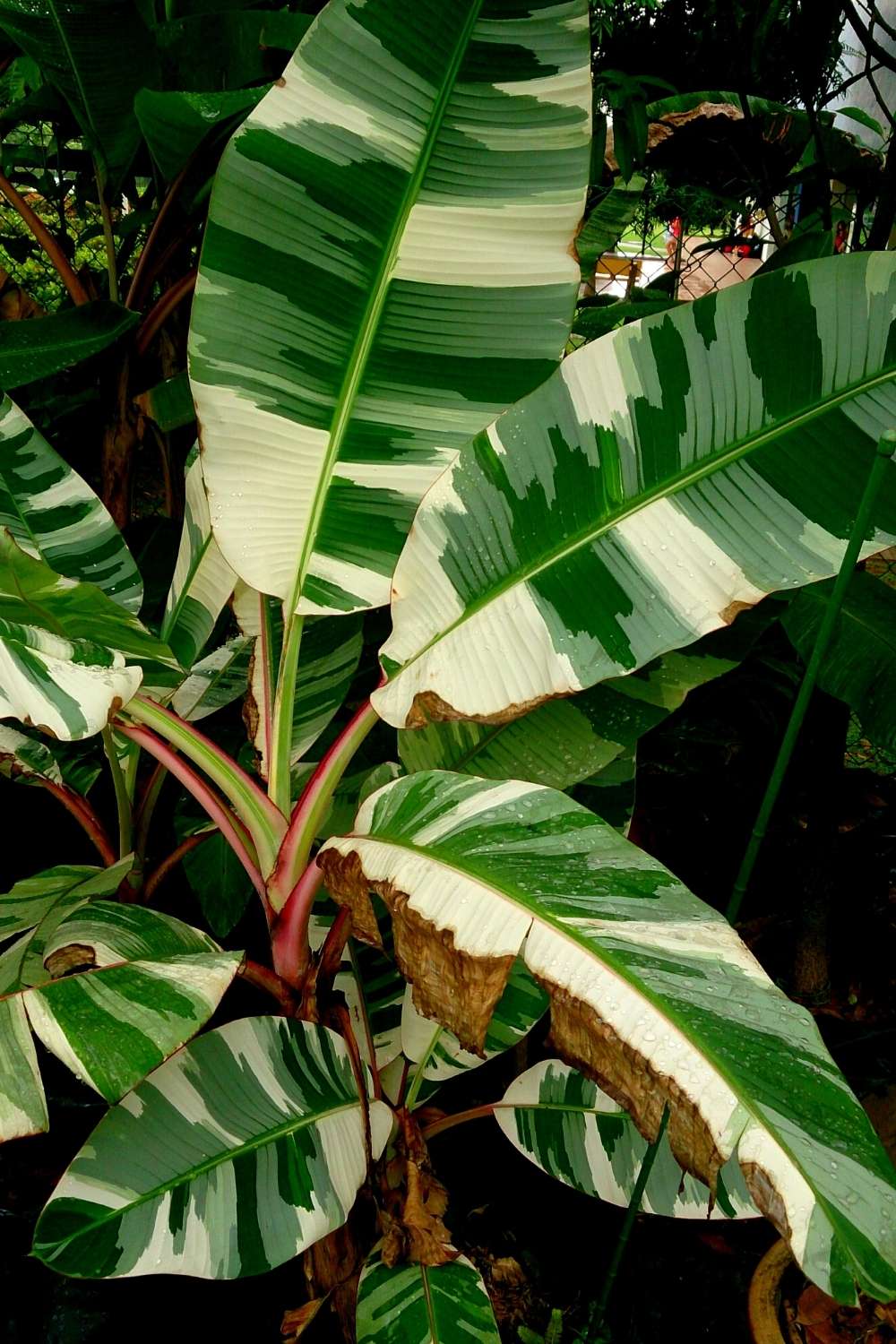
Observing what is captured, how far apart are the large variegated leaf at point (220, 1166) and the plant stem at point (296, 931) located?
0.05 meters

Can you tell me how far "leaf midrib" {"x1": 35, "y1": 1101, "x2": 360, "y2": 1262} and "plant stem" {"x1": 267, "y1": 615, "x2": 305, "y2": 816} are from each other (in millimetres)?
279

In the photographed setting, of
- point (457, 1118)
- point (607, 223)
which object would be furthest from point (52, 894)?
point (607, 223)

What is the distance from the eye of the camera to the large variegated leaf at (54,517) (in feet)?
3.42

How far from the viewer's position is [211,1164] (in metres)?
0.78

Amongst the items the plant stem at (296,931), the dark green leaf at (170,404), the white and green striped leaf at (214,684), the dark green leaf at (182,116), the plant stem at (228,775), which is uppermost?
the dark green leaf at (182,116)

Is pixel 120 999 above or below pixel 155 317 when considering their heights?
below

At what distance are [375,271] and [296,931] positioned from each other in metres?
0.59

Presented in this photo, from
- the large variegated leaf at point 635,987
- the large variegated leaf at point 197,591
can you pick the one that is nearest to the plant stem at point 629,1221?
the large variegated leaf at point 635,987

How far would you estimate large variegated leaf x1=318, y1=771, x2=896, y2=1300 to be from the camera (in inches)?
17.8

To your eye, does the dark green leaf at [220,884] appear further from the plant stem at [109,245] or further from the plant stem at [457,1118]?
the plant stem at [109,245]

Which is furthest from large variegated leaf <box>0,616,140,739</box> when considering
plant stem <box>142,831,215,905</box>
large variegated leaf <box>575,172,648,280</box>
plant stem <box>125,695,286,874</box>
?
large variegated leaf <box>575,172,648,280</box>

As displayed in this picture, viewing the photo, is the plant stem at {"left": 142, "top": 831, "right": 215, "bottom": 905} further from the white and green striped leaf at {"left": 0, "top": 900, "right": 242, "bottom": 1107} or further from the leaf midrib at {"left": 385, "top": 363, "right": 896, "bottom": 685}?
the leaf midrib at {"left": 385, "top": 363, "right": 896, "bottom": 685}

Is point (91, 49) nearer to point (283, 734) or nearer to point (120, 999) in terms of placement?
point (283, 734)

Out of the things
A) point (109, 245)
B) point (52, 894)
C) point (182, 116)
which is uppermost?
point (182, 116)
